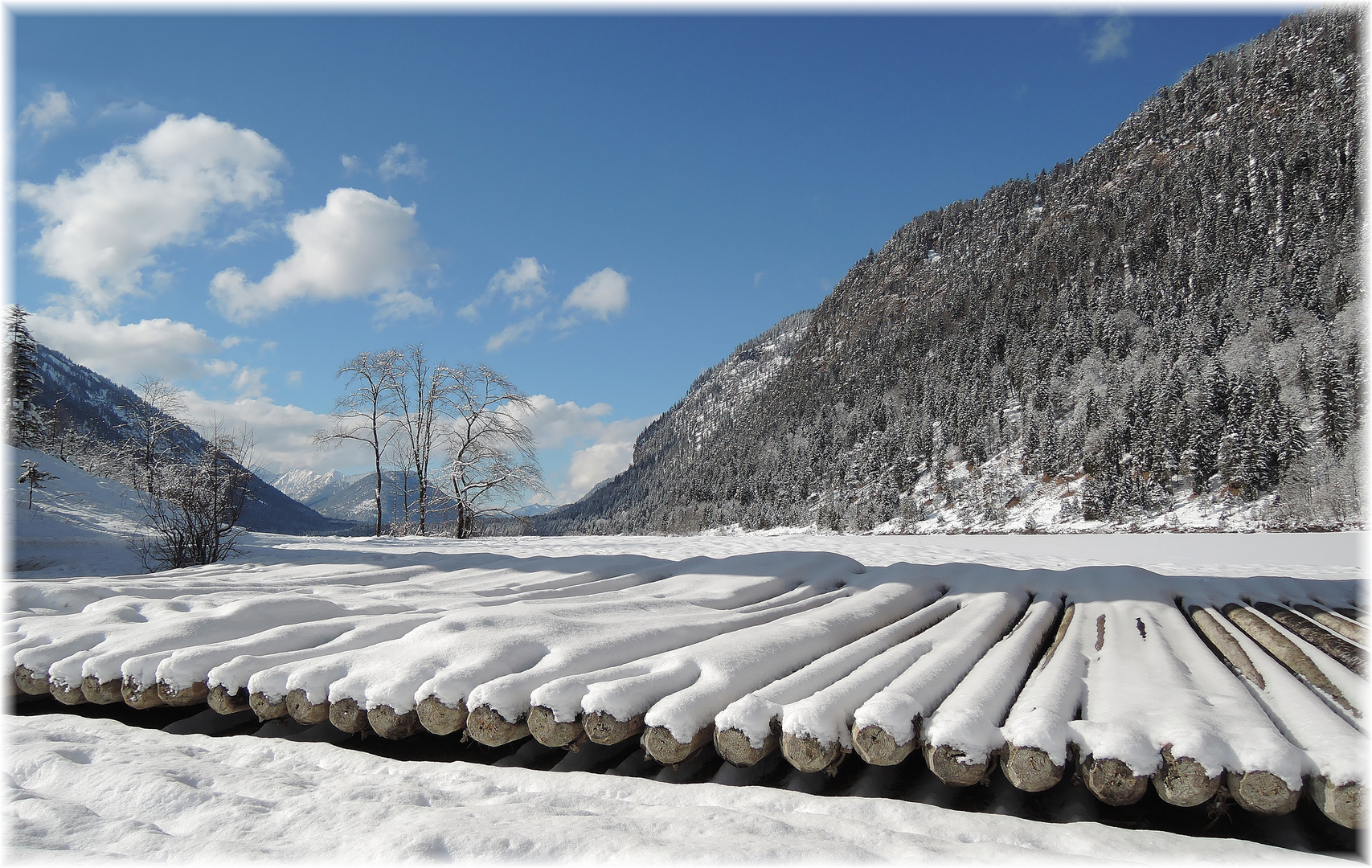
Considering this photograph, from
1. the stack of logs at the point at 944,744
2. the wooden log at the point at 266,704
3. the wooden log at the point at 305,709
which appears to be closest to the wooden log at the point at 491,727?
the stack of logs at the point at 944,744

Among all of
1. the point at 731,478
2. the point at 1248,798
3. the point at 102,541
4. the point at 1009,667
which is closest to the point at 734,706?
the point at 1009,667

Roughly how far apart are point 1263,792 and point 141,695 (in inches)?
210

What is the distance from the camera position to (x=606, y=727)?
2607mm

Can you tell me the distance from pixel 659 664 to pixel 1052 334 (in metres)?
90.9

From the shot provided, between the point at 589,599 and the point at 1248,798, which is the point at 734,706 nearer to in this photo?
the point at 1248,798

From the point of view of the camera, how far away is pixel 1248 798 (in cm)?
212

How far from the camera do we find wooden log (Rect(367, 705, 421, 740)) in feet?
9.48

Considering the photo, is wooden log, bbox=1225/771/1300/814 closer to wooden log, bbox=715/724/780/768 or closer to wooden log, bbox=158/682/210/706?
wooden log, bbox=715/724/780/768

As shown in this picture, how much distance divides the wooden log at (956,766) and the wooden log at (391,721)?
2.39 meters

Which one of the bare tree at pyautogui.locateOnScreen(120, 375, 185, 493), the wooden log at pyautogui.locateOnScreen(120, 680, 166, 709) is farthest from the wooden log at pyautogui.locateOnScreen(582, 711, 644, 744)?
the bare tree at pyautogui.locateOnScreen(120, 375, 185, 493)

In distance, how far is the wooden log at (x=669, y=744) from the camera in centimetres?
252

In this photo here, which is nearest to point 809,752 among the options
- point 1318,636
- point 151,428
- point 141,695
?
point 141,695

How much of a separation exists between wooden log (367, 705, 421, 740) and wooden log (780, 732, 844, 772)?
1.82 metres

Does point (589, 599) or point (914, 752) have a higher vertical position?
point (589, 599)
